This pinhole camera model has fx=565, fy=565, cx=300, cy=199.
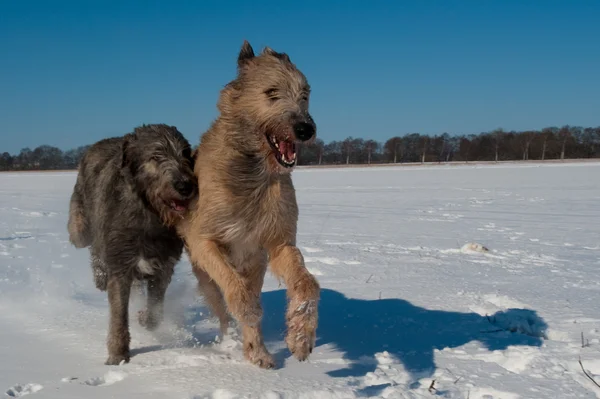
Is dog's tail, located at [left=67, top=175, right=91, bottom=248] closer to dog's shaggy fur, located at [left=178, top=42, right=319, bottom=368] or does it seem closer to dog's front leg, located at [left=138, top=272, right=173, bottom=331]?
dog's front leg, located at [left=138, top=272, right=173, bottom=331]

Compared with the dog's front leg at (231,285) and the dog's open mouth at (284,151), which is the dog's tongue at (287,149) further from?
the dog's front leg at (231,285)

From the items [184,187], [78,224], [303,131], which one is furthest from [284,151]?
[78,224]

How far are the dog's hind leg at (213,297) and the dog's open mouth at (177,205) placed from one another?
64 cm

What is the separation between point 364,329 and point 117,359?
1.94 meters

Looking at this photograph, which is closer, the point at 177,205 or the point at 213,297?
the point at 177,205

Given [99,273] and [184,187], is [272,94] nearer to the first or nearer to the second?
[184,187]

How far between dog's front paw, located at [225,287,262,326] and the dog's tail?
263cm

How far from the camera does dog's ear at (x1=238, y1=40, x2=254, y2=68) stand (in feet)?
14.1

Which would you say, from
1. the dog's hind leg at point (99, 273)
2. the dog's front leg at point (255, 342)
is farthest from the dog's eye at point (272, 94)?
the dog's hind leg at point (99, 273)

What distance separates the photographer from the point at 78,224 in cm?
578

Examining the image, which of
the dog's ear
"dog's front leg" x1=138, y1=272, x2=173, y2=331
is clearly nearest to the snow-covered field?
"dog's front leg" x1=138, y1=272, x2=173, y2=331

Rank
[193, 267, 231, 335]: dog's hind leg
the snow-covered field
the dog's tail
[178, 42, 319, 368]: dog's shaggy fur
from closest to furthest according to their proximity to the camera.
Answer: the snow-covered field → [178, 42, 319, 368]: dog's shaggy fur → [193, 267, 231, 335]: dog's hind leg → the dog's tail

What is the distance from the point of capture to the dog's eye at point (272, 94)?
3.92m

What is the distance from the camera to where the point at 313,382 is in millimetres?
3387
